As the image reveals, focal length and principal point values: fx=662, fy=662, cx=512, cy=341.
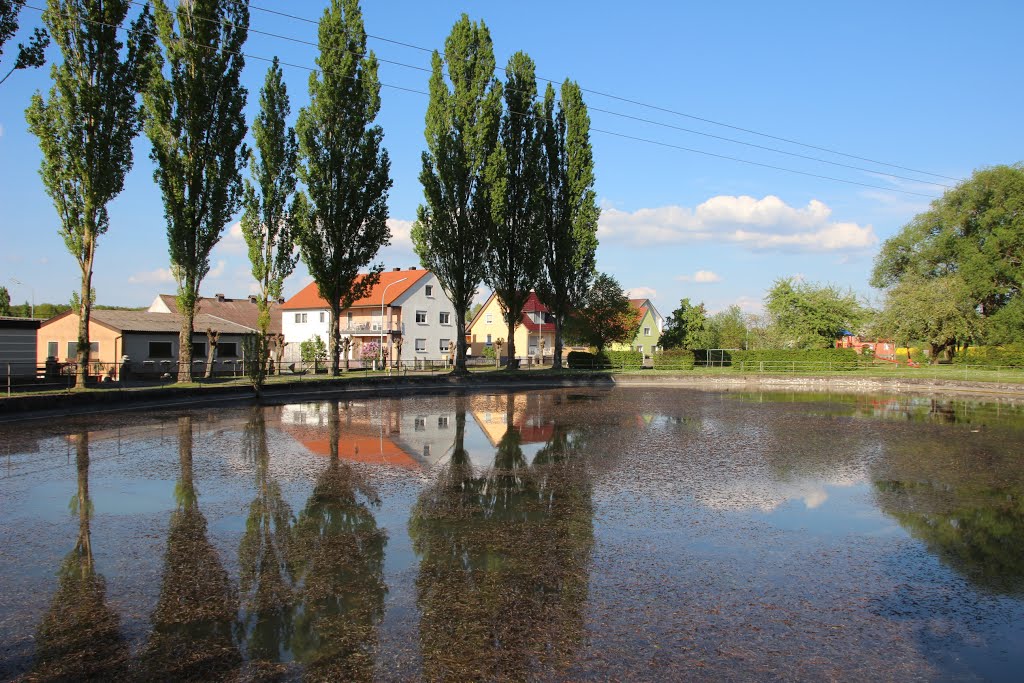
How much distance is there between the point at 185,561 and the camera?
23.5 feet

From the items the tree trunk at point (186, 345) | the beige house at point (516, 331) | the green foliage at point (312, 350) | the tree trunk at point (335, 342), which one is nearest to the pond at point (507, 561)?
the tree trunk at point (186, 345)

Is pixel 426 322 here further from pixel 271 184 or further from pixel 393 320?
pixel 271 184

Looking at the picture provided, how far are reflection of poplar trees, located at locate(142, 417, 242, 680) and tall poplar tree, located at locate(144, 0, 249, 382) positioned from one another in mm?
25308

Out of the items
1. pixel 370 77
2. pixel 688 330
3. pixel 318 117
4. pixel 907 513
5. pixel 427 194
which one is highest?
pixel 370 77

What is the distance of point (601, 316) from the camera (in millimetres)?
51625

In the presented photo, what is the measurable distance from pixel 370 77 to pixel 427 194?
7013mm

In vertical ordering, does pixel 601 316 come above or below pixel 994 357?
above

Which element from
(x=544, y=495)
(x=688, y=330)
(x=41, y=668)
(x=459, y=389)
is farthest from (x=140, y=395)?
(x=688, y=330)

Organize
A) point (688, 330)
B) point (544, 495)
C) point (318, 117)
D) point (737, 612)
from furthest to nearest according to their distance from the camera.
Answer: point (688, 330) < point (318, 117) < point (544, 495) < point (737, 612)

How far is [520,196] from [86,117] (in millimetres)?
23703

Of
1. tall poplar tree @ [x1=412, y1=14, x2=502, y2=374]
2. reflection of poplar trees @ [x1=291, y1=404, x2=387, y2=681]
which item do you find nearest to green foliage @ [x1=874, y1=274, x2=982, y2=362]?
tall poplar tree @ [x1=412, y1=14, x2=502, y2=374]

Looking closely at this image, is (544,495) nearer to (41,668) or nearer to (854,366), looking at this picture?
(41,668)

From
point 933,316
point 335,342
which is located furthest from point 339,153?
point 933,316

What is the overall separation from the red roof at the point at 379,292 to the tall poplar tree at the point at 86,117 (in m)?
29.5
